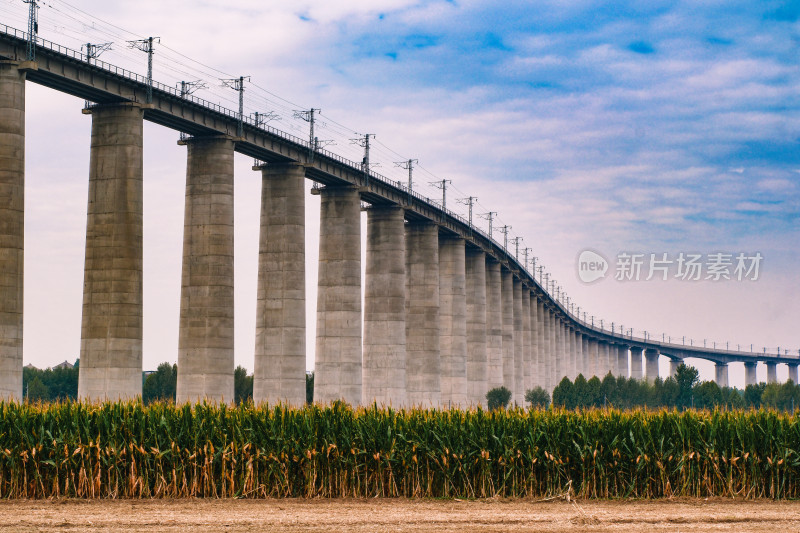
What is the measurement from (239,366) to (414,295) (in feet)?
228

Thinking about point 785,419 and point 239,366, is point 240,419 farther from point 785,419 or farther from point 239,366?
point 239,366

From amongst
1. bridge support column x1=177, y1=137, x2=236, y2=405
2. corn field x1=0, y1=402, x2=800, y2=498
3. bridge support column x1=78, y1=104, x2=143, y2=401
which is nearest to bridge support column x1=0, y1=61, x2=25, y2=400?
bridge support column x1=78, y1=104, x2=143, y2=401

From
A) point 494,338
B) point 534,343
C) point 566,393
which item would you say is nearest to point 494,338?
point 494,338

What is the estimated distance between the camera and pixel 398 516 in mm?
27516

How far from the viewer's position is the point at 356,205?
308 feet

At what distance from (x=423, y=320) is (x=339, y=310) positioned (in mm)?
21601

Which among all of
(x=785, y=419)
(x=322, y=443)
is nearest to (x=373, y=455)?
(x=322, y=443)

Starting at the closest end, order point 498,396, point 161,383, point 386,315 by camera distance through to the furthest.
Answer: point 386,315 → point 498,396 → point 161,383

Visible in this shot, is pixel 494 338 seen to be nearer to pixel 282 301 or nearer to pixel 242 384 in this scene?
pixel 242 384

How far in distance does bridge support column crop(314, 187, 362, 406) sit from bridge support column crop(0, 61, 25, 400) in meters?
36.8

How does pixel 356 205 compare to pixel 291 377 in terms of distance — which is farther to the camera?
pixel 356 205

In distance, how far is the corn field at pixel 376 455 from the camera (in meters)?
32.0

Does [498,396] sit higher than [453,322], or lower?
lower

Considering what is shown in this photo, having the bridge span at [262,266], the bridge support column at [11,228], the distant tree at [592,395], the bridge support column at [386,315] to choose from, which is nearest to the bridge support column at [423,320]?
the bridge span at [262,266]
